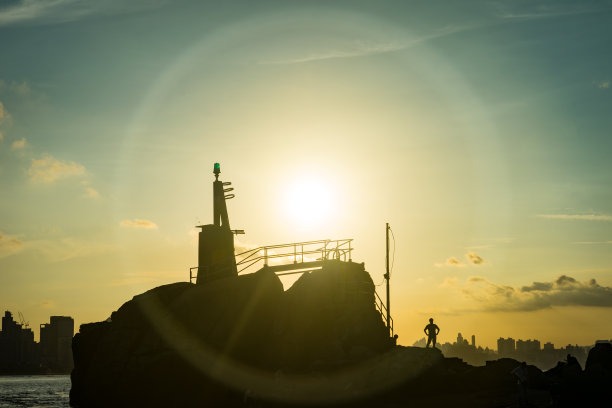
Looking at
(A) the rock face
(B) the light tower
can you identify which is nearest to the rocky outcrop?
(A) the rock face

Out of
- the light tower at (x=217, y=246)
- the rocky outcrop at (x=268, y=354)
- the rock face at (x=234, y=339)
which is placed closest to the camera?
the rocky outcrop at (x=268, y=354)

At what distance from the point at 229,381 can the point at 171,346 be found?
4.03 m

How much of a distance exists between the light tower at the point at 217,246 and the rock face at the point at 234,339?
373 cm

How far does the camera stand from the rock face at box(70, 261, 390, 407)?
36000 mm

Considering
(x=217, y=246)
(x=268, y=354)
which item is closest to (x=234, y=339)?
(x=268, y=354)

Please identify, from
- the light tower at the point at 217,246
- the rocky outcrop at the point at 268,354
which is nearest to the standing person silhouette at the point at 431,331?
the rocky outcrop at the point at 268,354

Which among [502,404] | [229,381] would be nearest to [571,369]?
[502,404]

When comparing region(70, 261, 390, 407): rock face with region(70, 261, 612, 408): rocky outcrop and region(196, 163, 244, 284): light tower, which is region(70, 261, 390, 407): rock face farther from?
region(196, 163, 244, 284): light tower

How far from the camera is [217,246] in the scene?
150 feet

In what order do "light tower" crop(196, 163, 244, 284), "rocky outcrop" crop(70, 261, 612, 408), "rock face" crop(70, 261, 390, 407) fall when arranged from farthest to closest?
"light tower" crop(196, 163, 244, 284), "rock face" crop(70, 261, 390, 407), "rocky outcrop" crop(70, 261, 612, 408)

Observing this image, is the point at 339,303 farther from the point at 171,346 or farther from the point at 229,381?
the point at 171,346

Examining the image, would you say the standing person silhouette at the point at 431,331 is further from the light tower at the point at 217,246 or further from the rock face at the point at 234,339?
the light tower at the point at 217,246

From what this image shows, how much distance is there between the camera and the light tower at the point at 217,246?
4438 centimetres

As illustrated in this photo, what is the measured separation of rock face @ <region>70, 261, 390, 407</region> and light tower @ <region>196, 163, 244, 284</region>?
373cm
